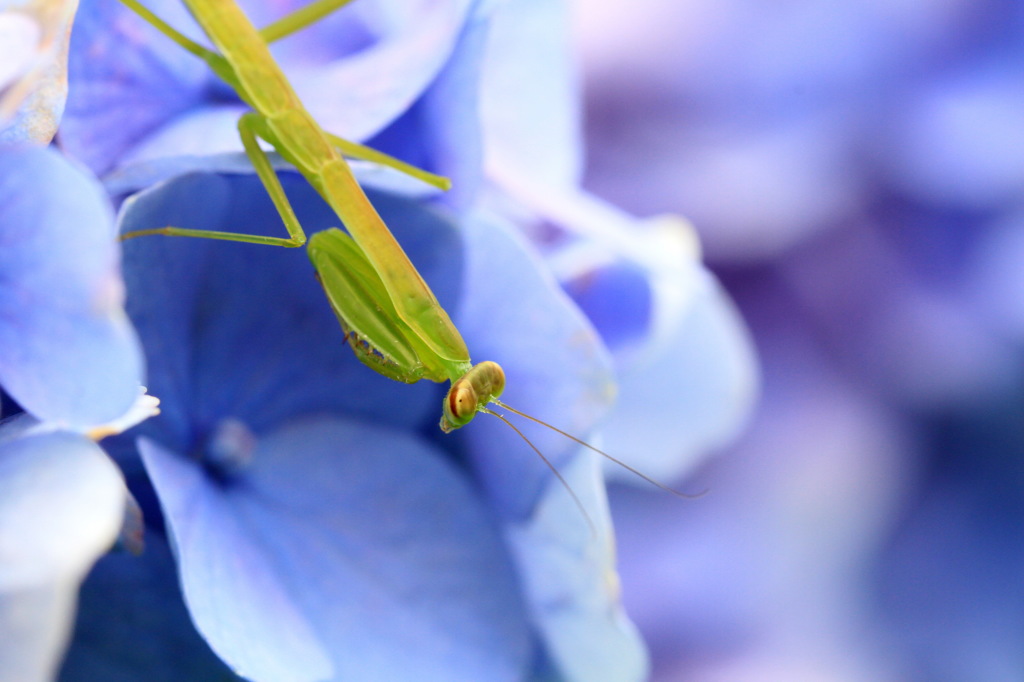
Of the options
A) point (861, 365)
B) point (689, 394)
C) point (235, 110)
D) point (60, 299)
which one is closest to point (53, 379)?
point (60, 299)

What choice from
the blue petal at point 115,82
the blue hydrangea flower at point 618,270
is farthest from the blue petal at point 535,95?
the blue petal at point 115,82

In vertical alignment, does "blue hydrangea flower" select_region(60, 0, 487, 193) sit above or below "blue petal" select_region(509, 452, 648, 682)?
above

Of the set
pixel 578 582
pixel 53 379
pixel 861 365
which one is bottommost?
pixel 861 365

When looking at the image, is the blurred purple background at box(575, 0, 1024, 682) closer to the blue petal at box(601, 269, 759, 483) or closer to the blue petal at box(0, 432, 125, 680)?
the blue petal at box(601, 269, 759, 483)

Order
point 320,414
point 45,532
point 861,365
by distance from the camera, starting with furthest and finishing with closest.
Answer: point 861,365
point 320,414
point 45,532

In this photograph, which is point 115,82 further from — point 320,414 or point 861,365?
point 861,365

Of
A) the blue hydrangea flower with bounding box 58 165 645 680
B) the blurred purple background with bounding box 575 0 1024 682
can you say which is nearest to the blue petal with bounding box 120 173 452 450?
the blue hydrangea flower with bounding box 58 165 645 680

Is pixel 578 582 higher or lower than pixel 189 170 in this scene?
lower

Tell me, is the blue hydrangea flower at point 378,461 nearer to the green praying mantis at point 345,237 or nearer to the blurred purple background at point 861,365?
the green praying mantis at point 345,237
